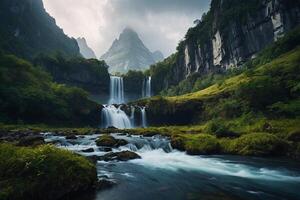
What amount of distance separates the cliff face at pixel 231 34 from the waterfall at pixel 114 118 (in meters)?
54.3

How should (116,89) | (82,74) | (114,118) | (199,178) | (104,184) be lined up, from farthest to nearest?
(116,89) < (82,74) < (114,118) < (199,178) < (104,184)

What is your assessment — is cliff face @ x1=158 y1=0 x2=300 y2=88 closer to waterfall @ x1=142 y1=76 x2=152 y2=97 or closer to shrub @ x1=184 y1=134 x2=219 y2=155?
waterfall @ x1=142 y1=76 x2=152 y2=97

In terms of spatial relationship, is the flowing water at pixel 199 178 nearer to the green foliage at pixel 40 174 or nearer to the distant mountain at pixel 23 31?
the green foliage at pixel 40 174

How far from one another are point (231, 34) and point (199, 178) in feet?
333

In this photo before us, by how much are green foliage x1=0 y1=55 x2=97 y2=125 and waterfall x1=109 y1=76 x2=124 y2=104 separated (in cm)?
5251

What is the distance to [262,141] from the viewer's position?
92.9 ft

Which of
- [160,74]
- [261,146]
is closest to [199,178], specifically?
[261,146]

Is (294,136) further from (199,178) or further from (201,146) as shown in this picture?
(199,178)

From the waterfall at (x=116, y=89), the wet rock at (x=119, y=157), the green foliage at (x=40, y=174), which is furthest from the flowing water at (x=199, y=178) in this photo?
the waterfall at (x=116, y=89)

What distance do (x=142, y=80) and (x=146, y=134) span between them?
3992 inches

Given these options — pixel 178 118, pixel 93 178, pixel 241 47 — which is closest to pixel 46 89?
pixel 178 118

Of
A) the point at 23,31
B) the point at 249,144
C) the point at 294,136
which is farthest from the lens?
the point at 23,31

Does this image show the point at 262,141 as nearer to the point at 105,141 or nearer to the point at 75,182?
the point at 105,141

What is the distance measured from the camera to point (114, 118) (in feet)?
247
